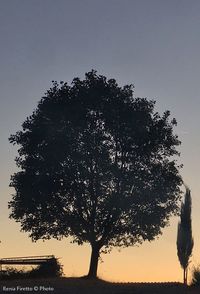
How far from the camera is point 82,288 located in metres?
36.2

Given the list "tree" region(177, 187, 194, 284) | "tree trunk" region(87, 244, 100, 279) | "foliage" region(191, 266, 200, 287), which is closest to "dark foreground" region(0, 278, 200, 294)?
"foliage" region(191, 266, 200, 287)

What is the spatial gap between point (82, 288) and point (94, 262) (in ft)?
41.1

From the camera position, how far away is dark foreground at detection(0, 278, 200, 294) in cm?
3509

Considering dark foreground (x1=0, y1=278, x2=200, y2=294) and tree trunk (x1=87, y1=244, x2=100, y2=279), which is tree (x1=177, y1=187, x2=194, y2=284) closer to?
tree trunk (x1=87, y1=244, x2=100, y2=279)

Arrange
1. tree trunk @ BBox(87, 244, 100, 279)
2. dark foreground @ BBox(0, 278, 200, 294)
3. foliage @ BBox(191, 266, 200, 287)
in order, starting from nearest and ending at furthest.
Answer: dark foreground @ BBox(0, 278, 200, 294)
foliage @ BBox(191, 266, 200, 287)
tree trunk @ BBox(87, 244, 100, 279)

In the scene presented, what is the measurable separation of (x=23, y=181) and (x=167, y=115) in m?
15.3

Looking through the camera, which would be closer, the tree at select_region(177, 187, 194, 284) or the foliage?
the foliage

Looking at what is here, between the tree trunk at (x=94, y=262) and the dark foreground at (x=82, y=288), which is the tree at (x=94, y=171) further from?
the dark foreground at (x=82, y=288)

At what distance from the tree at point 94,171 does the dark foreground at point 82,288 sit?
10.7 meters

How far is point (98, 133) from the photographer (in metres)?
50.6

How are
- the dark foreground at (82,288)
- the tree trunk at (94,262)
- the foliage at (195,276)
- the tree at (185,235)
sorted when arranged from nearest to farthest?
the dark foreground at (82,288)
the foliage at (195,276)
the tree trunk at (94,262)
the tree at (185,235)

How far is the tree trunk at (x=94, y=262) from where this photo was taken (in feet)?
157

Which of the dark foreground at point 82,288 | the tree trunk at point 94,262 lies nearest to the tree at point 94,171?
the tree trunk at point 94,262

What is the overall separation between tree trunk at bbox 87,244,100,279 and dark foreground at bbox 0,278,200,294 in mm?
9156
